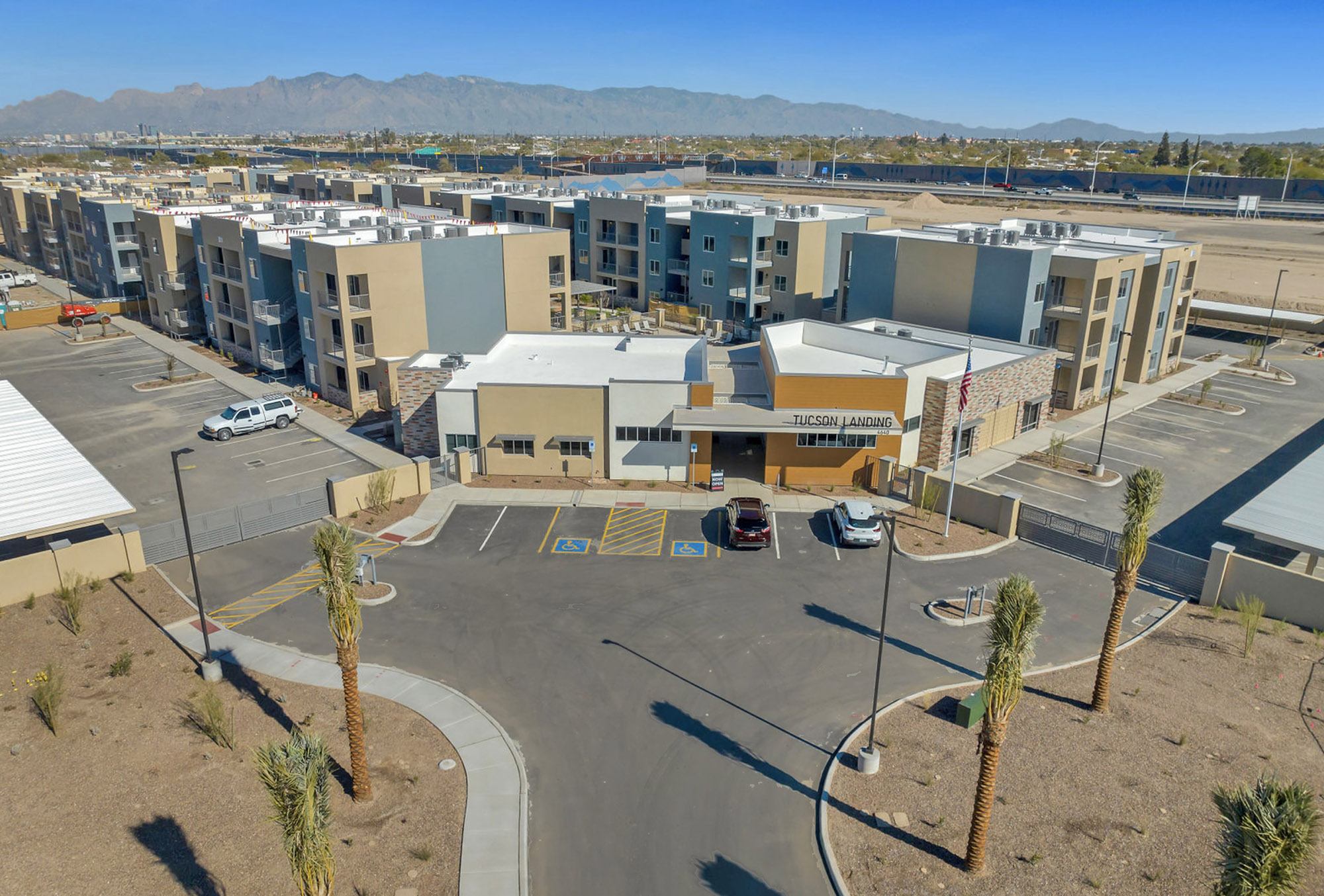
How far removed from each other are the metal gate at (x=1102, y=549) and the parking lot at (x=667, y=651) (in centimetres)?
79

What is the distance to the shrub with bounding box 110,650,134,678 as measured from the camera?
24891 millimetres

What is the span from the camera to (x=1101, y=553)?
32500 mm

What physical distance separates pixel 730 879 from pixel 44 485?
2750 centimetres

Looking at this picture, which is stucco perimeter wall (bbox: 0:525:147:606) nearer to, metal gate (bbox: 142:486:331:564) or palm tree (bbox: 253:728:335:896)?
metal gate (bbox: 142:486:331:564)

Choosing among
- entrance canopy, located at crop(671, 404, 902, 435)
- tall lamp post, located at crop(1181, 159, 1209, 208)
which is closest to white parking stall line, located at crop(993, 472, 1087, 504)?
entrance canopy, located at crop(671, 404, 902, 435)

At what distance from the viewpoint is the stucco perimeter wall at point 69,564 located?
2838 cm

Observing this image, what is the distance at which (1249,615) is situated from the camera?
87.4 feet

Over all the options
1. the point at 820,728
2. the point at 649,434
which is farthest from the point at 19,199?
the point at 820,728

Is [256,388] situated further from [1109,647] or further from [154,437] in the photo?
[1109,647]

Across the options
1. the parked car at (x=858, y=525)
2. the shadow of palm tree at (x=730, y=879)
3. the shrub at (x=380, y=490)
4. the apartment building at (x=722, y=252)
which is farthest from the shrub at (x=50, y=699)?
the apartment building at (x=722, y=252)

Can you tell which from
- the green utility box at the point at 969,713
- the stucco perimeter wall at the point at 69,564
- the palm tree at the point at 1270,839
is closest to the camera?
the palm tree at the point at 1270,839

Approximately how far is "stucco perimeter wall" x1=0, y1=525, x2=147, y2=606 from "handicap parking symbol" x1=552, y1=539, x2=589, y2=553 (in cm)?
1511

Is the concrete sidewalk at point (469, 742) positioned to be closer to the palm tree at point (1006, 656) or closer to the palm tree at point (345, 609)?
the palm tree at point (345, 609)

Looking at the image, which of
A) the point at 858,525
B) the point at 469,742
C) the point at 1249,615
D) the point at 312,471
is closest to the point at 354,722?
the point at 469,742
